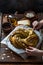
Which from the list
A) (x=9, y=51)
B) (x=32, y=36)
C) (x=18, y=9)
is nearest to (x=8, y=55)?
(x=9, y=51)

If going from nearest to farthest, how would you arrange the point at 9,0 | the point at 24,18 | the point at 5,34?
1. the point at 5,34
2. the point at 24,18
3. the point at 9,0

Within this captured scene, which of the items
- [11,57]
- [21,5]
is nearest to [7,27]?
[11,57]

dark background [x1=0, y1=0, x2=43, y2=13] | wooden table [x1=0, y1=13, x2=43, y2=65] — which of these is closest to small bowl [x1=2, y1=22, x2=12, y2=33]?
wooden table [x1=0, y1=13, x2=43, y2=65]

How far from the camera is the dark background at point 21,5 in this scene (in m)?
2.11

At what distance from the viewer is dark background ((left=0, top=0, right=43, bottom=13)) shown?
6.93 feet

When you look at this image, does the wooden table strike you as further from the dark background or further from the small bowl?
the dark background

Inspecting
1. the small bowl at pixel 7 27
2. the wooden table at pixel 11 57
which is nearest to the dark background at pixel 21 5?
the small bowl at pixel 7 27

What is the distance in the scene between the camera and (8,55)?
4.09ft

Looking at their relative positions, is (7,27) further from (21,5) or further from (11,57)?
(21,5)

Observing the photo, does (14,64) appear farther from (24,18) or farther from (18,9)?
(18,9)

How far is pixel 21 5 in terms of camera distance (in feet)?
6.98

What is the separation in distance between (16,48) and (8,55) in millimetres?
69

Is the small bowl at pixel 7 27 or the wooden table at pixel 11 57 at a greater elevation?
the small bowl at pixel 7 27

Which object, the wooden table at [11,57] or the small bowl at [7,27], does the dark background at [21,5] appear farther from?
the wooden table at [11,57]
